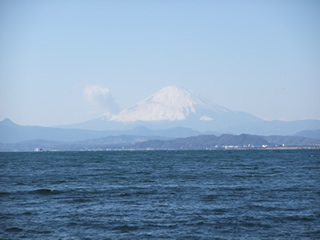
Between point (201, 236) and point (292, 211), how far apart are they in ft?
30.7

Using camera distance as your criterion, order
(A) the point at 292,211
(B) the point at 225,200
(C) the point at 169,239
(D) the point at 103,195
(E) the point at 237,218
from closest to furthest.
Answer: (C) the point at 169,239 < (E) the point at 237,218 < (A) the point at 292,211 < (B) the point at 225,200 < (D) the point at 103,195

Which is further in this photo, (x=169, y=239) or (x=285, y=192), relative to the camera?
(x=285, y=192)

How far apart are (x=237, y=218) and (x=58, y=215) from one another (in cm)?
1182

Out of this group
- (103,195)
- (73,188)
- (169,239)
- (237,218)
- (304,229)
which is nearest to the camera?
(169,239)

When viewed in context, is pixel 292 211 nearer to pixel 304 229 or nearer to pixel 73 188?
pixel 304 229

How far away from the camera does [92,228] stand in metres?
27.6

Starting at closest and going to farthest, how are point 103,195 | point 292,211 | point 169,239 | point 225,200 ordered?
point 169,239
point 292,211
point 225,200
point 103,195

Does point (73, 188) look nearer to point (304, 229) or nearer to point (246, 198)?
point (246, 198)

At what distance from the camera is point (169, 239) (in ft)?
82.6

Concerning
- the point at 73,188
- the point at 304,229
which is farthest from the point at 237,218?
the point at 73,188

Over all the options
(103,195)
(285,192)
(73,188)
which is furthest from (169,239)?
(73,188)

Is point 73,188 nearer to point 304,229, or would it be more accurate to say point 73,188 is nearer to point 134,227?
point 134,227

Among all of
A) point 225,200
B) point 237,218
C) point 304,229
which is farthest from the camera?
point 225,200

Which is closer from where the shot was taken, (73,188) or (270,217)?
(270,217)
